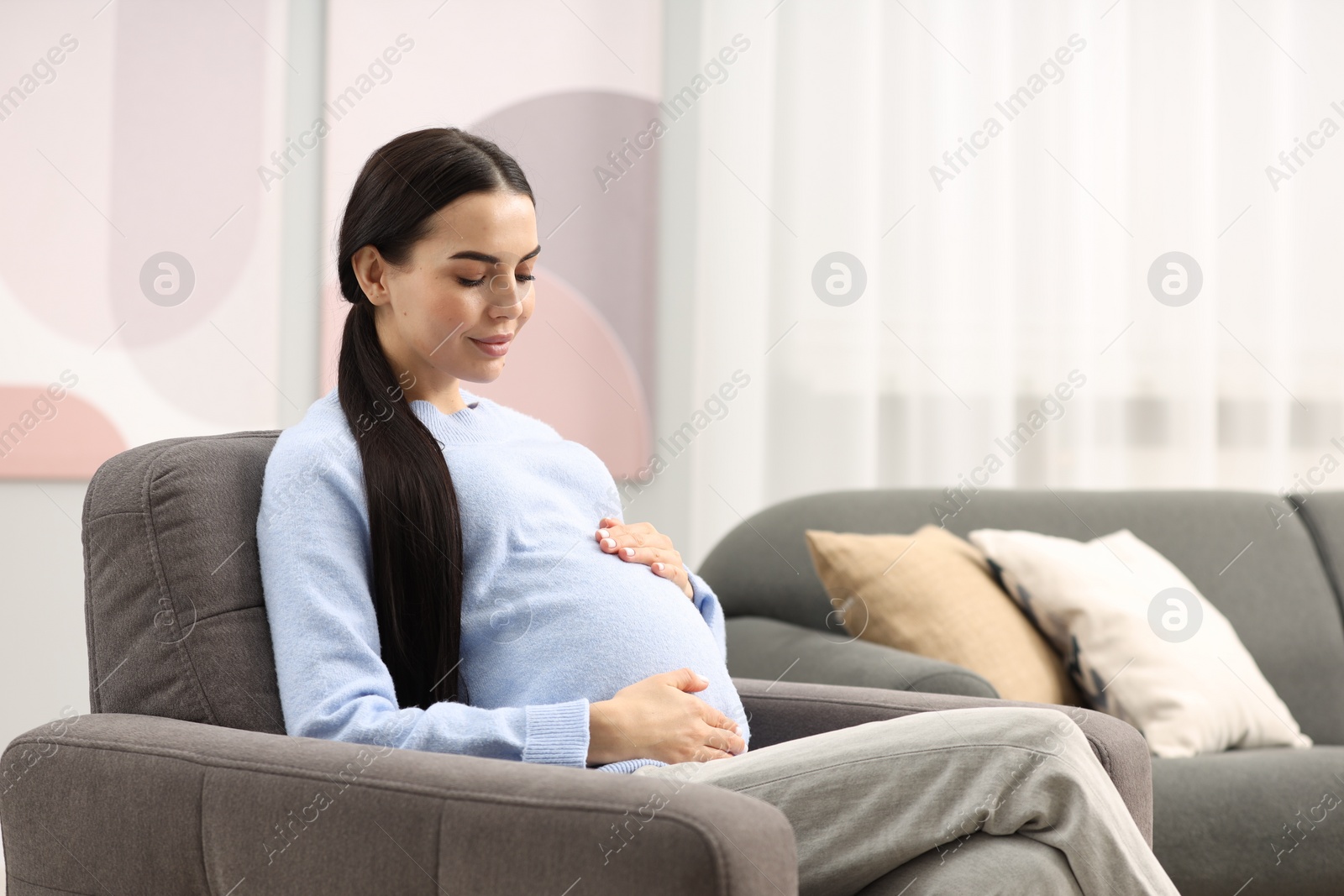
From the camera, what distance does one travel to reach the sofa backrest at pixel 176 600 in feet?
3.61

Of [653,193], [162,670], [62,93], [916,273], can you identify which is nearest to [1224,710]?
[916,273]

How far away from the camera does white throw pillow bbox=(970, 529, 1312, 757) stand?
180 centimetres

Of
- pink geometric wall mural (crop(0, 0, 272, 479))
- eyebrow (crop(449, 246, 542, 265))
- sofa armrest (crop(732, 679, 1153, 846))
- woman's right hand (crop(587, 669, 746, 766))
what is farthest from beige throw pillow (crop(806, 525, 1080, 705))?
pink geometric wall mural (crop(0, 0, 272, 479))

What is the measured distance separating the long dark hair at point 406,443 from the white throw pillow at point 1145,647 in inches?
42.3

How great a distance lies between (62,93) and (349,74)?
21.7 inches

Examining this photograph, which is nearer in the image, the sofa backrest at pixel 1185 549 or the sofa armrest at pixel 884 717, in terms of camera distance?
the sofa armrest at pixel 884 717

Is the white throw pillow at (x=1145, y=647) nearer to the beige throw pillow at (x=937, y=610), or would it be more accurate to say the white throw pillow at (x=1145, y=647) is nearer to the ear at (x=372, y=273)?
the beige throw pillow at (x=937, y=610)

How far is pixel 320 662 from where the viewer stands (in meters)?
1.05

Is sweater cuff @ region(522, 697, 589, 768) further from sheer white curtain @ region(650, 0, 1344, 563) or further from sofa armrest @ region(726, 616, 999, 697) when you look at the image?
sheer white curtain @ region(650, 0, 1344, 563)

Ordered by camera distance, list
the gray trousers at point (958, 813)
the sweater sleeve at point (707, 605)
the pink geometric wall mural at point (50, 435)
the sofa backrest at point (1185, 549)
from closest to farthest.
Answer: the gray trousers at point (958, 813), the sweater sleeve at point (707, 605), the sofa backrest at point (1185, 549), the pink geometric wall mural at point (50, 435)

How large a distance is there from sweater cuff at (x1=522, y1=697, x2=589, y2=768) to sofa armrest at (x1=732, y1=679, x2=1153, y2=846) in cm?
36

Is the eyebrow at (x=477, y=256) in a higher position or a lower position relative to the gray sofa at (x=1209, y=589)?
higher

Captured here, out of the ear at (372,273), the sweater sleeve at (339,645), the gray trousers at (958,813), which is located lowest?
the gray trousers at (958,813)

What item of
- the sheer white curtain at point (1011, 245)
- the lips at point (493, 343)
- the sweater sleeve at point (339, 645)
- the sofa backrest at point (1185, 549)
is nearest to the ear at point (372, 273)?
the lips at point (493, 343)
